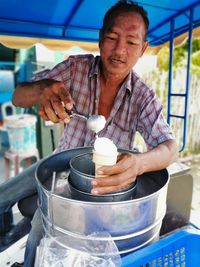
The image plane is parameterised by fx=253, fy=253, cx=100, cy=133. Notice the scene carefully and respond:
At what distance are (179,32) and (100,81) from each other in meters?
1.54

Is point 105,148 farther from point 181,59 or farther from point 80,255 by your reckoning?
point 181,59

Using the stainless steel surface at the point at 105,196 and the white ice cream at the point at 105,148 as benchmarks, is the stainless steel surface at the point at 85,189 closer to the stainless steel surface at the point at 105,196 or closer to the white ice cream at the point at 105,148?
the stainless steel surface at the point at 105,196

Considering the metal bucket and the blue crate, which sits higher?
the metal bucket

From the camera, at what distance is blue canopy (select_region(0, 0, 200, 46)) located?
6.25ft

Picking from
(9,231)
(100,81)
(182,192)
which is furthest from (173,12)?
(9,231)

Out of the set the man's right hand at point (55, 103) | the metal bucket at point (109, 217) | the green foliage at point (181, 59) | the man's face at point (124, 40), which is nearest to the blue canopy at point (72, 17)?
the man's face at point (124, 40)

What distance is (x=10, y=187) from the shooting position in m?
1.69

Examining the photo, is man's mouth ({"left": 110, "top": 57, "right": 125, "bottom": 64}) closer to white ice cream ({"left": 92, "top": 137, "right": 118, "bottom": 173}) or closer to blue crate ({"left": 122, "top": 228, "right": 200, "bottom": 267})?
white ice cream ({"left": 92, "top": 137, "right": 118, "bottom": 173})

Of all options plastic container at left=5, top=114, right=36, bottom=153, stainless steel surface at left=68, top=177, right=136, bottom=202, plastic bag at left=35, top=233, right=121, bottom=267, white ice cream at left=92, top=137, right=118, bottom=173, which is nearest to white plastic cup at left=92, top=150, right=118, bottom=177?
white ice cream at left=92, top=137, right=118, bottom=173

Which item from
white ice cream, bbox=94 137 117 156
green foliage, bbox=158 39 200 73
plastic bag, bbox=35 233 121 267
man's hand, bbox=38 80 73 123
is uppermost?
green foliage, bbox=158 39 200 73

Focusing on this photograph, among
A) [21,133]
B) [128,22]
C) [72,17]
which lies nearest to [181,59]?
[21,133]

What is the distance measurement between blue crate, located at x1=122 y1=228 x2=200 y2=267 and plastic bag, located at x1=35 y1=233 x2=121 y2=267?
0.05m

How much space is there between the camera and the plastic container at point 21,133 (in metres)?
3.14

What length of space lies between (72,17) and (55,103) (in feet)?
4.59
